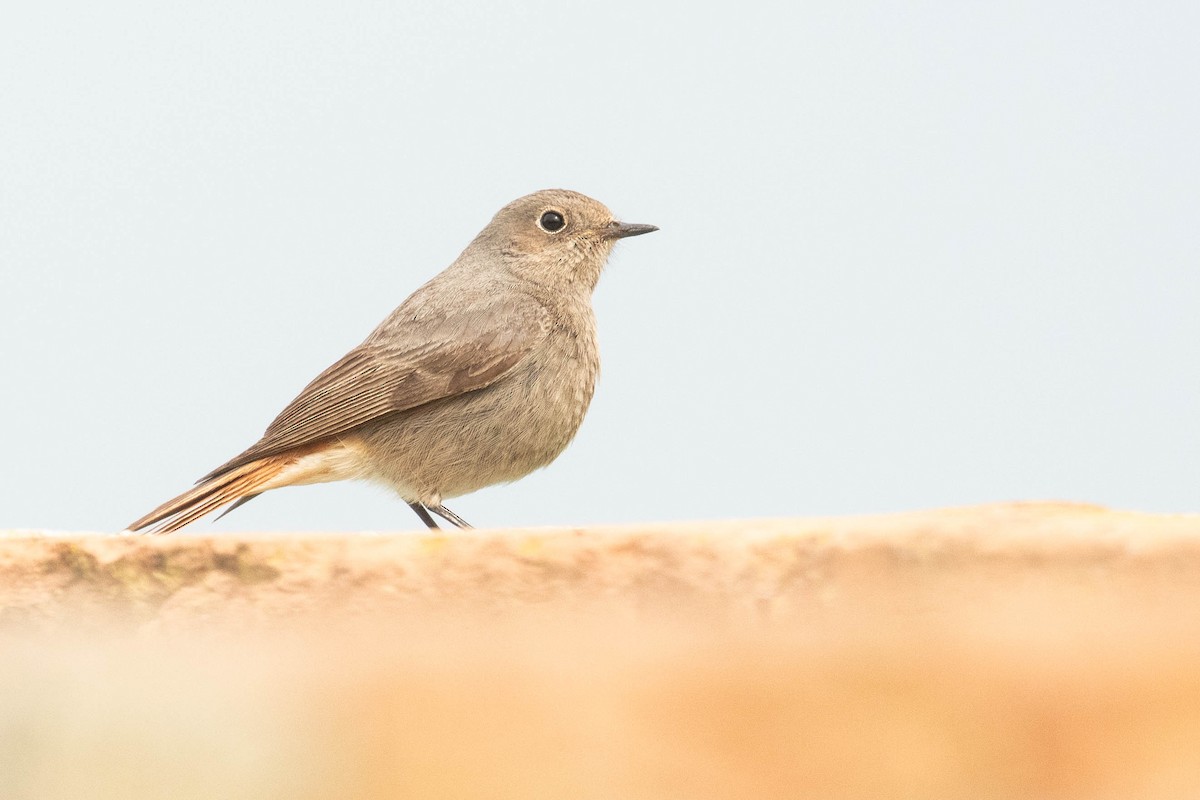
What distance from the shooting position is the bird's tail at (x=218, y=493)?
527 cm

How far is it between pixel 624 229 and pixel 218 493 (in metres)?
2.16

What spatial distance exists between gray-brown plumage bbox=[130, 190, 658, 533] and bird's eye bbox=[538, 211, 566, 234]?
55 cm

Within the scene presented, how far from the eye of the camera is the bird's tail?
5270 mm

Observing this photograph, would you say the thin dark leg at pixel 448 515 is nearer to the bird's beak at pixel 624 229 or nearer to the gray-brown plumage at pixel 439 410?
the gray-brown plumage at pixel 439 410

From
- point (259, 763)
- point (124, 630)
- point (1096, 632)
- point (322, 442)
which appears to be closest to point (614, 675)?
point (259, 763)

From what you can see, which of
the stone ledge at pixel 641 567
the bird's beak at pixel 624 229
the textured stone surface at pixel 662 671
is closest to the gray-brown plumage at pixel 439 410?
the bird's beak at pixel 624 229

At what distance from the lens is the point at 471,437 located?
18.6 ft

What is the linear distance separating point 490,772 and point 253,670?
46cm

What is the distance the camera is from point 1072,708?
227cm

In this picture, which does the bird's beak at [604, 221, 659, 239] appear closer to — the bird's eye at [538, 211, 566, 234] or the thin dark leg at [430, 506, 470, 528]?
the bird's eye at [538, 211, 566, 234]

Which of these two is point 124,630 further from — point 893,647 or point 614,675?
point 893,647

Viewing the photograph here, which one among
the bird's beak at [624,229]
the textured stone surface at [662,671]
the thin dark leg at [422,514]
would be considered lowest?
the textured stone surface at [662,671]

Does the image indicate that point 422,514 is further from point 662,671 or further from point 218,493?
point 662,671

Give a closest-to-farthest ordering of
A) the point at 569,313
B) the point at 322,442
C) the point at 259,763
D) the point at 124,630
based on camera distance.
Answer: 1. the point at 259,763
2. the point at 124,630
3. the point at 322,442
4. the point at 569,313
